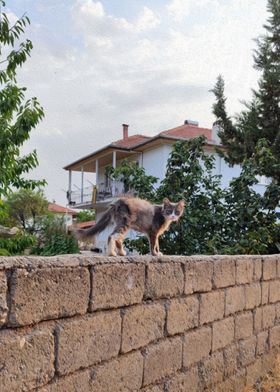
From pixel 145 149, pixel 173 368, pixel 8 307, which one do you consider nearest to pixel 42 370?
pixel 8 307

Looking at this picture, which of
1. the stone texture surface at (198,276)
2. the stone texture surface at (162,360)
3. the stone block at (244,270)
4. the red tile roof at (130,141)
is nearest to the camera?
the stone texture surface at (162,360)

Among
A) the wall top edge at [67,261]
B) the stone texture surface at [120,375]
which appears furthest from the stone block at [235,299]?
the stone texture surface at [120,375]

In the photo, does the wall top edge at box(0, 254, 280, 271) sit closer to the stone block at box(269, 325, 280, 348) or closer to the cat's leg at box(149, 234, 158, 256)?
the cat's leg at box(149, 234, 158, 256)

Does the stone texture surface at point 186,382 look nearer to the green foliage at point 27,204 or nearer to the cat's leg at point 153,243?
the cat's leg at point 153,243

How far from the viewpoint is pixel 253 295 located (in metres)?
5.15

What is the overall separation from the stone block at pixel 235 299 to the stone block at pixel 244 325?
10 cm

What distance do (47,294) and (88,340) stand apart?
0.47 m

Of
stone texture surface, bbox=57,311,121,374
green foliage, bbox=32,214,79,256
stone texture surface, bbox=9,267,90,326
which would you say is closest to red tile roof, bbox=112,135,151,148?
green foliage, bbox=32,214,79,256

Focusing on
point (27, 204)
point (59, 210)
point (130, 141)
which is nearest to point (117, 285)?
point (130, 141)

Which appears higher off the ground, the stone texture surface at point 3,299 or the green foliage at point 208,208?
the green foliage at point 208,208

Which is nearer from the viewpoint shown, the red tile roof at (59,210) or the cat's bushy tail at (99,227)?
the cat's bushy tail at (99,227)

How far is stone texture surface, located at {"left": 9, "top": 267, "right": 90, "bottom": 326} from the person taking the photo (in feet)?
7.30

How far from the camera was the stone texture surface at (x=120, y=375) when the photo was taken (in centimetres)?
280

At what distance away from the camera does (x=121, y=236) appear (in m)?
4.08
